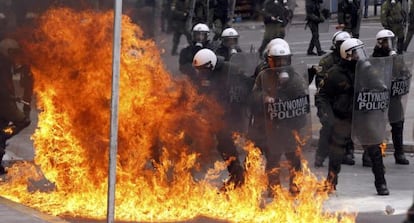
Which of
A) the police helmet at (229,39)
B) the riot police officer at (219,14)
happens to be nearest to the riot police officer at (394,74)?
the police helmet at (229,39)

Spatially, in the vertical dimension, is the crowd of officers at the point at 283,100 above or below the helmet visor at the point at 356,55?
below

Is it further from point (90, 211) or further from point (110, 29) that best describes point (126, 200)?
point (110, 29)

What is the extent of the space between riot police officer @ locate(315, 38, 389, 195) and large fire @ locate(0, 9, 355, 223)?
1.13 ft

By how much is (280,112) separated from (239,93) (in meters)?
1.09

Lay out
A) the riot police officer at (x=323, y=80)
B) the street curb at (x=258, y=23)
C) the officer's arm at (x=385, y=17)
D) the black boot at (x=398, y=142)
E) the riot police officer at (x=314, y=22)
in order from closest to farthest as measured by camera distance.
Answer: the riot police officer at (x=323, y=80)
the black boot at (x=398, y=142)
the street curb at (x=258, y=23)
the officer's arm at (x=385, y=17)
the riot police officer at (x=314, y=22)

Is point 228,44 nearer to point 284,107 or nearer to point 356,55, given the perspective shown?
point 356,55

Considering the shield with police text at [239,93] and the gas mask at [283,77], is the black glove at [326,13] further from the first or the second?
the gas mask at [283,77]

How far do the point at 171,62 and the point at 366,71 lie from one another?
2.37 metres

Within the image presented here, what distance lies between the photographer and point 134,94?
10.1m

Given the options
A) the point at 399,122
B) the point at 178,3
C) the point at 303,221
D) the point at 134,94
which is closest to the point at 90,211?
the point at 134,94

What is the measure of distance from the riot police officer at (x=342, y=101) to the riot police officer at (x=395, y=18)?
11551 mm

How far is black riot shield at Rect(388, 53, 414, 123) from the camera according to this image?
11.8 m

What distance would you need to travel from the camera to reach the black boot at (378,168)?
10469 millimetres

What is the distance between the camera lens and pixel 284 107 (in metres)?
10.0
